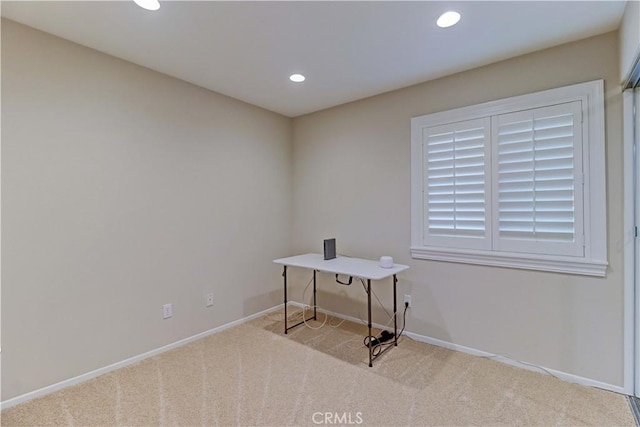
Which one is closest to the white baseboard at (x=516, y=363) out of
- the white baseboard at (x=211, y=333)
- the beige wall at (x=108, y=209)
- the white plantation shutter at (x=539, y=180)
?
the white baseboard at (x=211, y=333)

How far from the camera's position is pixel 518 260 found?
95.6 inches

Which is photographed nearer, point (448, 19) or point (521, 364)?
point (448, 19)

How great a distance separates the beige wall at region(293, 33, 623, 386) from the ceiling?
199 millimetres

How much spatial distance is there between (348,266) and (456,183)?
1214mm

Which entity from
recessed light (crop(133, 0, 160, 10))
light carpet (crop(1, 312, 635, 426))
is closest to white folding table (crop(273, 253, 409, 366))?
light carpet (crop(1, 312, 635, 426))

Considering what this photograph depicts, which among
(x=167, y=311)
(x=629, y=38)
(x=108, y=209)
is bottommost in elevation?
(x=167, y=311)

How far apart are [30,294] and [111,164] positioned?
1.03 m

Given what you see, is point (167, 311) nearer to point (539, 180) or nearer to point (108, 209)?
point (108, 209)

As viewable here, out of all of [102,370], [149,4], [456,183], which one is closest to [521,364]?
[456,183]

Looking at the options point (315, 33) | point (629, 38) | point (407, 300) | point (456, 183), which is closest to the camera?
point (629, 38)

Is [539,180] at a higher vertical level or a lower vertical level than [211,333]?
higher

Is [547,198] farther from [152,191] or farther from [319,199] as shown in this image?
[152,191]

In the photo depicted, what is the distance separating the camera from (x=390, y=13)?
1.89 meters

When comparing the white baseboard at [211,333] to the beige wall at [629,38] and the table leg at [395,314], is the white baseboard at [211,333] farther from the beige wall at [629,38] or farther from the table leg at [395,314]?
the beige wall at [629,38]
